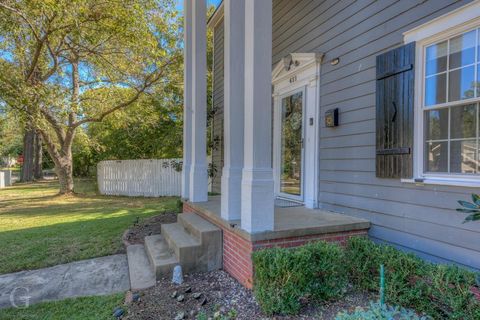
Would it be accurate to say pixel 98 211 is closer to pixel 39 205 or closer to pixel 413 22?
pixel 39 205

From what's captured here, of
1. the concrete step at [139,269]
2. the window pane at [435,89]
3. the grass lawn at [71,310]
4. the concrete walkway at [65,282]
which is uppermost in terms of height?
the window pane at [435,89]

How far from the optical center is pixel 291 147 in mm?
5273

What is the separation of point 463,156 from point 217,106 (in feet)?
22.2

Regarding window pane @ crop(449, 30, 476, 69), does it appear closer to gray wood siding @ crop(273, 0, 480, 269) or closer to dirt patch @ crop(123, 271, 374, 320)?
gray wood siding @ crop(273, 0, 480, 269)

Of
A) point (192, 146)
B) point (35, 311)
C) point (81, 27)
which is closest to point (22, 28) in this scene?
point (81, 27)

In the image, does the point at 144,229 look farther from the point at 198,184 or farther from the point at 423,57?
the point at 423,57

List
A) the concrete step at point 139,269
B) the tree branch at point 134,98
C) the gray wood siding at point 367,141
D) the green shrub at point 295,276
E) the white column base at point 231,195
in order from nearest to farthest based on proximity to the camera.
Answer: the green shrub at point 295,276
the gray wood siding at point 367,141
the concrete step at point 139,269
the white column base at point 231,195
the tree branch at point 134,98

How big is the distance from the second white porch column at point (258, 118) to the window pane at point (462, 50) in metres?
1.72

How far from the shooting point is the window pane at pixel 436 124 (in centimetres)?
292

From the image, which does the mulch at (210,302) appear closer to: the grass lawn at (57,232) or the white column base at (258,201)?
the white column base at (258,201)

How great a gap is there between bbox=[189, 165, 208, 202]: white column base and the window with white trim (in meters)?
3.08

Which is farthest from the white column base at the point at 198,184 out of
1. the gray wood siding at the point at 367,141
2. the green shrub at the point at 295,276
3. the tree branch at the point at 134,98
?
the tree branch at the point at 134,98

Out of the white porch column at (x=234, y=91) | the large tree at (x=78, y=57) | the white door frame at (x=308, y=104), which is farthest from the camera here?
the large tree at (x=78, y=57)

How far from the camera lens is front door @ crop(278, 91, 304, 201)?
16.4 ft
